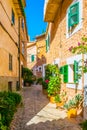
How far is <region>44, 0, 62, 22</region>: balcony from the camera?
1297cm

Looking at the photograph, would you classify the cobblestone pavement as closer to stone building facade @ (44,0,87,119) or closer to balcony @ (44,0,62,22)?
stone building facade @ (44,0,87,119)

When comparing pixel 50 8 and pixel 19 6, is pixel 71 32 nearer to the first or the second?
pixel 50 8

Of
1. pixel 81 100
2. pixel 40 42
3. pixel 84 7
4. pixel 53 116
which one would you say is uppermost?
pixel 40 42

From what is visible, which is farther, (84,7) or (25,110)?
(25,110)

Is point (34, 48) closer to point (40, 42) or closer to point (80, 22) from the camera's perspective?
point (40, 42)

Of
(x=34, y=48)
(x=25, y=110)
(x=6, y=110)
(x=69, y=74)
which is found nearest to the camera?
(x=6, y=110)

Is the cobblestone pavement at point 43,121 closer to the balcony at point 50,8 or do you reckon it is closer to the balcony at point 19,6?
the balcony at point 50,8

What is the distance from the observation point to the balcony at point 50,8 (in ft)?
42.5

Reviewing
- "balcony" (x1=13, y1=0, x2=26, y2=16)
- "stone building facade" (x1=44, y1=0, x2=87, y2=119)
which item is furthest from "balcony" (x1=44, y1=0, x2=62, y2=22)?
"balcony" (x1=13, y1=0, x2=26, y2=16)

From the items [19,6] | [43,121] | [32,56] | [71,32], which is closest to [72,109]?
[43,121]

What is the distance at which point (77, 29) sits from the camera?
959 cm

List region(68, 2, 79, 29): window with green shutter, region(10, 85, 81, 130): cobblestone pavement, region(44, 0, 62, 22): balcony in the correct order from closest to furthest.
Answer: region(10, 85, 81, 130): cobblestone pavement
region(68, 2, 79, 29): window with green shutter
region(44, 0, 62, 22): balcony

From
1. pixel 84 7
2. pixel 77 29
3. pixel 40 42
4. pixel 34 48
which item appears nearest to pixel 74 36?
pixel 77 29

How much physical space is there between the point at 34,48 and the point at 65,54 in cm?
2619
